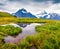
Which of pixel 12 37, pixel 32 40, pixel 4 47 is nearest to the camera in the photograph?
pixel 4 47

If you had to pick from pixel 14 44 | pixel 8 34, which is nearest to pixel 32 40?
pixel 14 44

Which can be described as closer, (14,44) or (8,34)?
(14,44)

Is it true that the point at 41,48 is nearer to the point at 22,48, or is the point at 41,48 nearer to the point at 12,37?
the point at 22,48

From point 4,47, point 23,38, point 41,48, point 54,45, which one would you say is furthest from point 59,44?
point 4,47

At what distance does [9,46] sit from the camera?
75.8 feet

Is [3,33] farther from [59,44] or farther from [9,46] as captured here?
[59,44]

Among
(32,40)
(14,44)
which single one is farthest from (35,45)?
(14,44)

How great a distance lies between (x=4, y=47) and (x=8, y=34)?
426 cm

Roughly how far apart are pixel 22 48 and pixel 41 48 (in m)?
2.11

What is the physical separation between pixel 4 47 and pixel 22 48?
197cm

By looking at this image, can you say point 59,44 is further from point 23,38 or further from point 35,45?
point 23,38

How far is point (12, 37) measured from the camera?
86.3 ft

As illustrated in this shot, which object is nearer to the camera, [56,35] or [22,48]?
[22,48]

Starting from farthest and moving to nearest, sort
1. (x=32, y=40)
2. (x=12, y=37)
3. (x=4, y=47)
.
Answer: (x=12, y=37) < (x=32, y=40) < (x=4, y=47)
